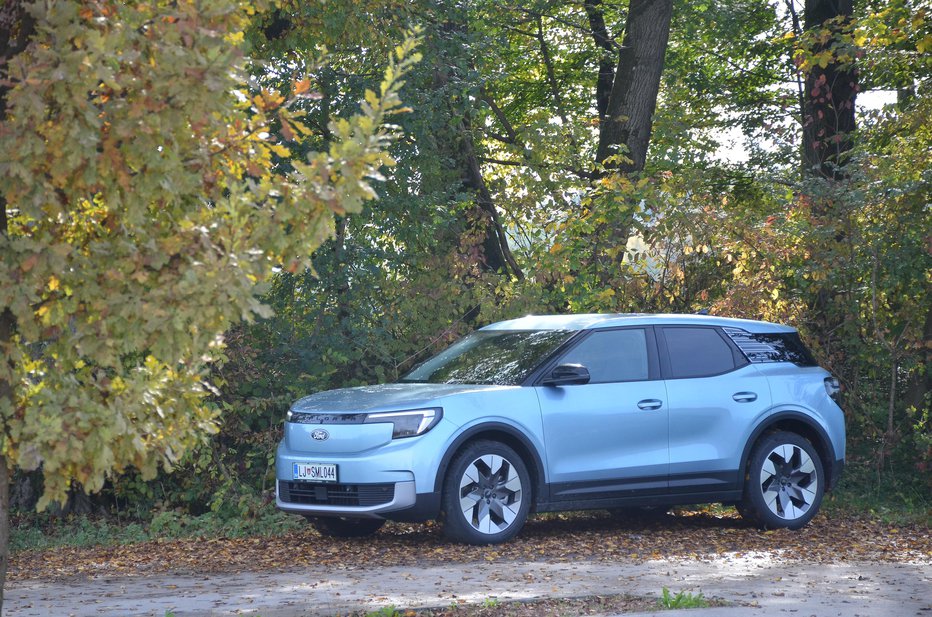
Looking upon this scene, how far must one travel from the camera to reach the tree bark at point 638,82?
1772 centimetres

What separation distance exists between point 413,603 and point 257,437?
557 cm

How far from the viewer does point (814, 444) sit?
11070mm

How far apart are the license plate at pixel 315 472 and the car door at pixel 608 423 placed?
65.5 inches

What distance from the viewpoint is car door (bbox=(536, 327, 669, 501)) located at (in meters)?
9.70

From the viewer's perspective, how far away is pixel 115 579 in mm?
8508

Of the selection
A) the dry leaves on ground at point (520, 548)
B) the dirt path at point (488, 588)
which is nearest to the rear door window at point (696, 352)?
the dry leaves on ground at point (520, 548)

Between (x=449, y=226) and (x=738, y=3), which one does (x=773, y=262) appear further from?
(x=738, y=3)

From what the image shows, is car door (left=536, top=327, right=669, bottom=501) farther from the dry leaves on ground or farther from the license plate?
the license plate

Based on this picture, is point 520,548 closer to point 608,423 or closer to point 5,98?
point 608,423

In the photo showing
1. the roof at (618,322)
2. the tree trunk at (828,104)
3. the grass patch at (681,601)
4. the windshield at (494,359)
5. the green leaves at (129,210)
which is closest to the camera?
the green leaves at (129,210)

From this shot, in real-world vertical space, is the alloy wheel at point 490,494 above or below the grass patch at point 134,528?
above

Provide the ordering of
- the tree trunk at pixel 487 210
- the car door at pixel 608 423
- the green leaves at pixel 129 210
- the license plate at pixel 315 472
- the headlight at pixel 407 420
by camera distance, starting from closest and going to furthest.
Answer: the green leaves at pixel 129 210
the headlight at pixel 407 420
the license plate at pixel 315 472
the car door at pixel 608 423
the tree trunk at pixel 487 210

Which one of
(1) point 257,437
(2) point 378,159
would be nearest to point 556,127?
(1) point 257,437

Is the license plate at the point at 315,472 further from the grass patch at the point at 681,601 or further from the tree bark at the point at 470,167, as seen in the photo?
the tree bark at the point at 470,167
